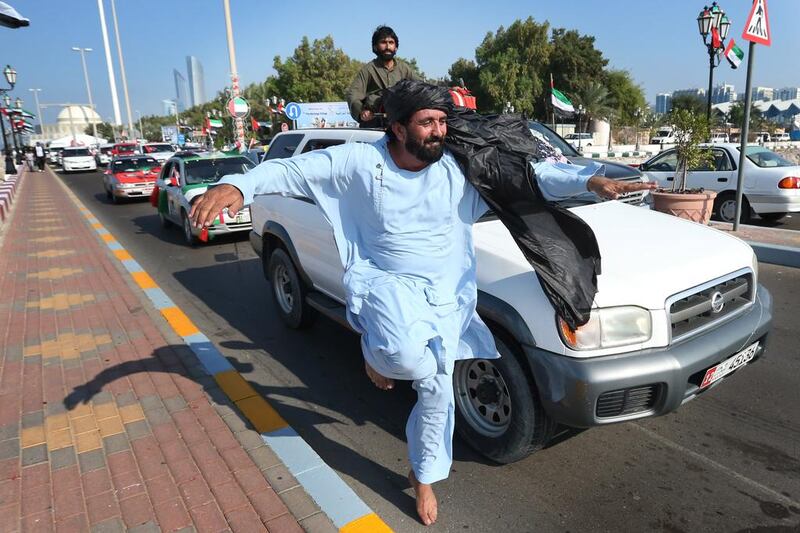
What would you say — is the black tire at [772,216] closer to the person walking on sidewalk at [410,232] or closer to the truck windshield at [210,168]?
the person walking on sidewalk at [410,232]

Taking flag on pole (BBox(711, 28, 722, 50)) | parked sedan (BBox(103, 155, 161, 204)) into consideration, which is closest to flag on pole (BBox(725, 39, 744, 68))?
flag on pole (BBox(711, 28, 722, 50))

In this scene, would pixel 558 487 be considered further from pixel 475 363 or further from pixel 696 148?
pixel 696 148

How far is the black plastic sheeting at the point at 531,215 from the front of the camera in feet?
8.11

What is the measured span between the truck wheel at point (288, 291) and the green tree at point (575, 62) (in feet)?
181

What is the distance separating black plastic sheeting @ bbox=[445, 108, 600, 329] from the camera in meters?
2.47

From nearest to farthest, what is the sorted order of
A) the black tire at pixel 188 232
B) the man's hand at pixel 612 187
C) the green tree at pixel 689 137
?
the man's hand at pixel 612 187 → the green tree at pixel 689 137 → the black tire at pixel 188 232

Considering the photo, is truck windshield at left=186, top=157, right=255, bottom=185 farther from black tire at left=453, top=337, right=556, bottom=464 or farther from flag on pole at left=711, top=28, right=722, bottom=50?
flag on pole at left=711, top=28, right=722, bottom=50

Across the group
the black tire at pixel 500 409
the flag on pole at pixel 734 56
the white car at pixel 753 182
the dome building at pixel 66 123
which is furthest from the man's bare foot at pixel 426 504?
the dome building at pixel 66 123

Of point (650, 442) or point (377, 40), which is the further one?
point (377, 40)

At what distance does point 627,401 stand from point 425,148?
1.56 m

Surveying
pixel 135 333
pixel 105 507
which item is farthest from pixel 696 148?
pixel 105 507

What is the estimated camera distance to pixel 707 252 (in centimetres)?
306

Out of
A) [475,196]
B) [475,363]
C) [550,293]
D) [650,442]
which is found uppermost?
[475,196]

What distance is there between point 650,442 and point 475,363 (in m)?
1.23
